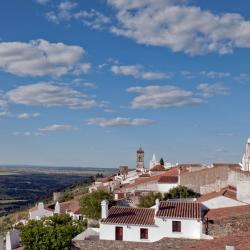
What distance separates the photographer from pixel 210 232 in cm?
3080

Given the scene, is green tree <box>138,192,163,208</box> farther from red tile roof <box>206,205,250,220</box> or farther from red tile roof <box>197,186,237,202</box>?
red tile roof <box>206,205,250,220</box>

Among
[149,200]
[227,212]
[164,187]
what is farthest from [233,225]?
[164,187]

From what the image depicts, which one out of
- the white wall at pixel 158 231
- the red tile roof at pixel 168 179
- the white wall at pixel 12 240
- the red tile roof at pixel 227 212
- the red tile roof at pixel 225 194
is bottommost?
the white wall at pixel 12 240

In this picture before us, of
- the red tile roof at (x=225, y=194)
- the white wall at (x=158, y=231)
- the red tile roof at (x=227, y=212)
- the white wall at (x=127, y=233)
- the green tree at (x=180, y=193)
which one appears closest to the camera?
the red tile roof at (x=227, y=212)

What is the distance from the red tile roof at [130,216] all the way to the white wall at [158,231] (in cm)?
32

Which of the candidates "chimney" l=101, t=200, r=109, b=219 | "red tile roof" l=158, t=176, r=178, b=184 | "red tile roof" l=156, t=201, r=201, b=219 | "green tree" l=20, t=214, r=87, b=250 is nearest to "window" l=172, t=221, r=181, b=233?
"red tile roof" l=156, t=201, r=201, b=219

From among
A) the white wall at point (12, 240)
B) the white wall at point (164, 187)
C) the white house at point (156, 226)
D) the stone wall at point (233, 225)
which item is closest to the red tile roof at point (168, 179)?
the white wall at point (164, 187)

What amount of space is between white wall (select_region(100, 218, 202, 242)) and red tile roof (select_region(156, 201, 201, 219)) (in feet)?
1.15

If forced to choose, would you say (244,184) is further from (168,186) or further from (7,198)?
(7,198)

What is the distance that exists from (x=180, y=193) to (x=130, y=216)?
1530 cm

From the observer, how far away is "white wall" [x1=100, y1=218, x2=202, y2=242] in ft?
103

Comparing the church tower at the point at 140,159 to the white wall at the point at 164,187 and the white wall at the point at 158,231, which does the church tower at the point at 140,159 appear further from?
the white wall at the point at 158,231

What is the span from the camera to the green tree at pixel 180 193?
4728cm

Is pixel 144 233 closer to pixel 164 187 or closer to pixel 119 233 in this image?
pixel 119 233
